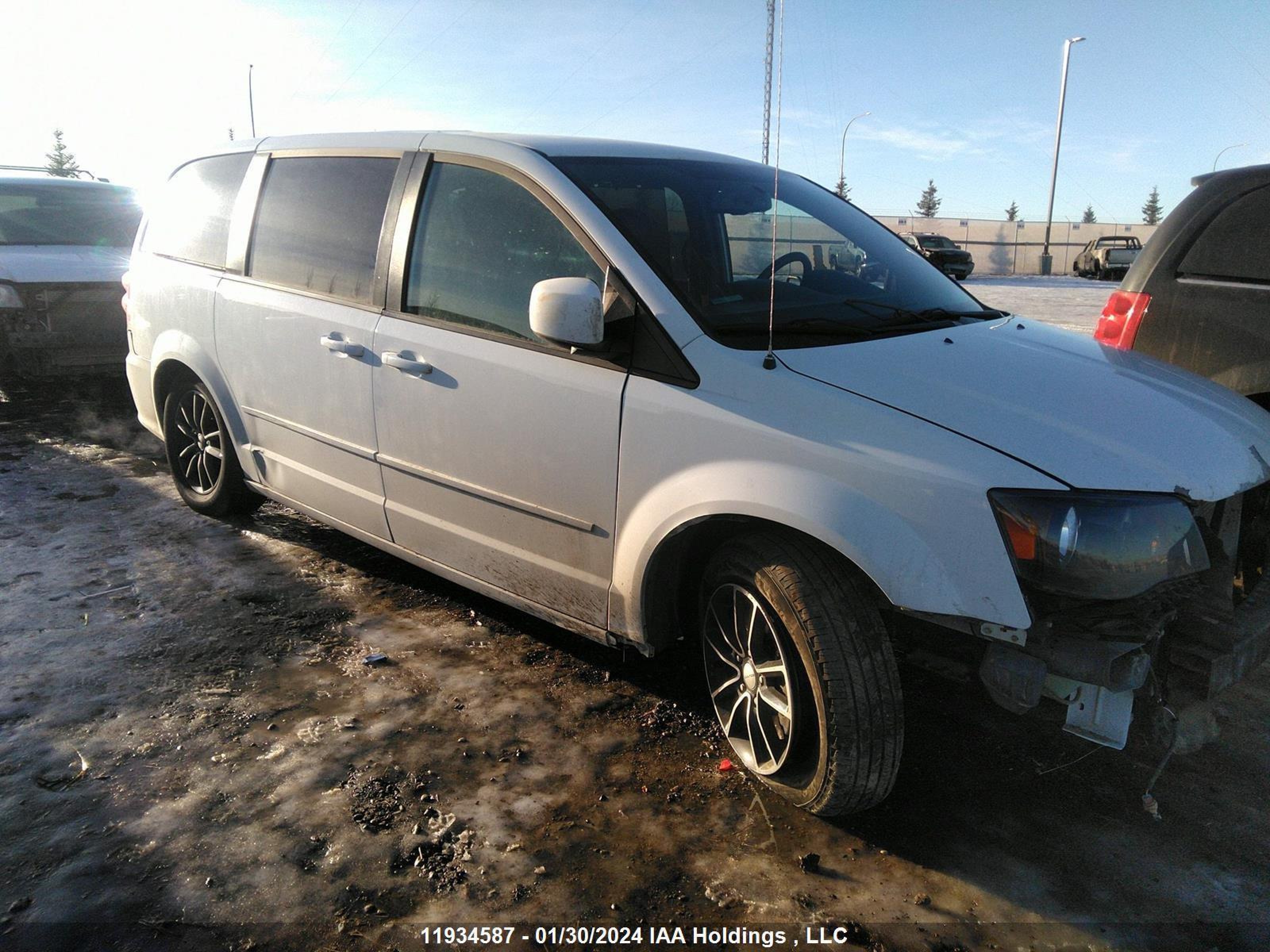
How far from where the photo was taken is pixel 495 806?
259 centimetres

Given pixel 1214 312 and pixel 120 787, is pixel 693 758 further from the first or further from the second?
pixel 1214 312

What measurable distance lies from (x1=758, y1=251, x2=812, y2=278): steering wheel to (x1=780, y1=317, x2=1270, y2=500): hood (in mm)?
509

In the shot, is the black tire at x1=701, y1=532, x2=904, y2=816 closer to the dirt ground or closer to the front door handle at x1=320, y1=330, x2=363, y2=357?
the dirt ground

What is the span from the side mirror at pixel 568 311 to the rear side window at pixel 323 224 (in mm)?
1119

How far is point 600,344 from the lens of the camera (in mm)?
2707

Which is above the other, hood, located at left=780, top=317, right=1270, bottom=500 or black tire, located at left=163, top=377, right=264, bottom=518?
hood, located at left=780, top=317, right=1270, bottom=500

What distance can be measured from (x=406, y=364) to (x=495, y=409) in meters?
0.46

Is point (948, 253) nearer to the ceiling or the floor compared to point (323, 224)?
nearer to the ceiling

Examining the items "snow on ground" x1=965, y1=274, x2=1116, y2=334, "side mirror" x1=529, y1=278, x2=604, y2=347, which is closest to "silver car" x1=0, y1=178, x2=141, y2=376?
"side mirror" x1=529, y1=278, x2=604, y2=347

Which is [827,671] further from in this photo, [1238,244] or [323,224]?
[1238,244]

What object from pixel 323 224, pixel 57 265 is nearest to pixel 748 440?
pixel 323 224

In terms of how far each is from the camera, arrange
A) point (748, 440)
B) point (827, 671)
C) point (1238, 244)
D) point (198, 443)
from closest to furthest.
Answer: point (827, 671)
point (748, 440)
point (1238, 244)
point (198, 443)

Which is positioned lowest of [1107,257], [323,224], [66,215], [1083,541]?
[1083,541]

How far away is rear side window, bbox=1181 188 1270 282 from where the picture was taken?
3850mm
